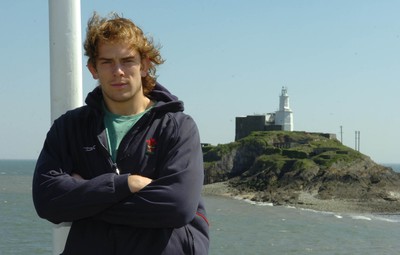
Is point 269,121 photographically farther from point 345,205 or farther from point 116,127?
point 116,127

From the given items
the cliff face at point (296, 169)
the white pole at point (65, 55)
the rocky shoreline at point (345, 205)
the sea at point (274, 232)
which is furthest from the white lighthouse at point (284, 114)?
the white pole at point (65, 55)

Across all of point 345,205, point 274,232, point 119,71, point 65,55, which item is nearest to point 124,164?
point 119,71

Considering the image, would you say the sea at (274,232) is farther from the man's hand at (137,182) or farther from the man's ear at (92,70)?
the man's hand at (137,182)

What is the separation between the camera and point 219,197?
2114 inches

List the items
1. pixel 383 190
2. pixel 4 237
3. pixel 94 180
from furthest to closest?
pixel 383 190
pixel 4 237
pixel 94 180

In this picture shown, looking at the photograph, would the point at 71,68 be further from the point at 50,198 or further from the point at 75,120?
the point at 50,198

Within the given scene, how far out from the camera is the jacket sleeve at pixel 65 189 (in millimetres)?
2070

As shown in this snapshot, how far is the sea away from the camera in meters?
26.5

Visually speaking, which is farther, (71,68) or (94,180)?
(71,68)

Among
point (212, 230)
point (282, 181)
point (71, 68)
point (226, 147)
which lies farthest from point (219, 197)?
point (71, 68)

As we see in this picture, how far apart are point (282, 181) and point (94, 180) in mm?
51907

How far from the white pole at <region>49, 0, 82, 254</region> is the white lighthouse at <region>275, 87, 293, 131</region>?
73081mm

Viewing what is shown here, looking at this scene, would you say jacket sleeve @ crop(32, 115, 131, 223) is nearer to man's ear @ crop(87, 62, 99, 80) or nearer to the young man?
the young man

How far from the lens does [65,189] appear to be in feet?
6.93
